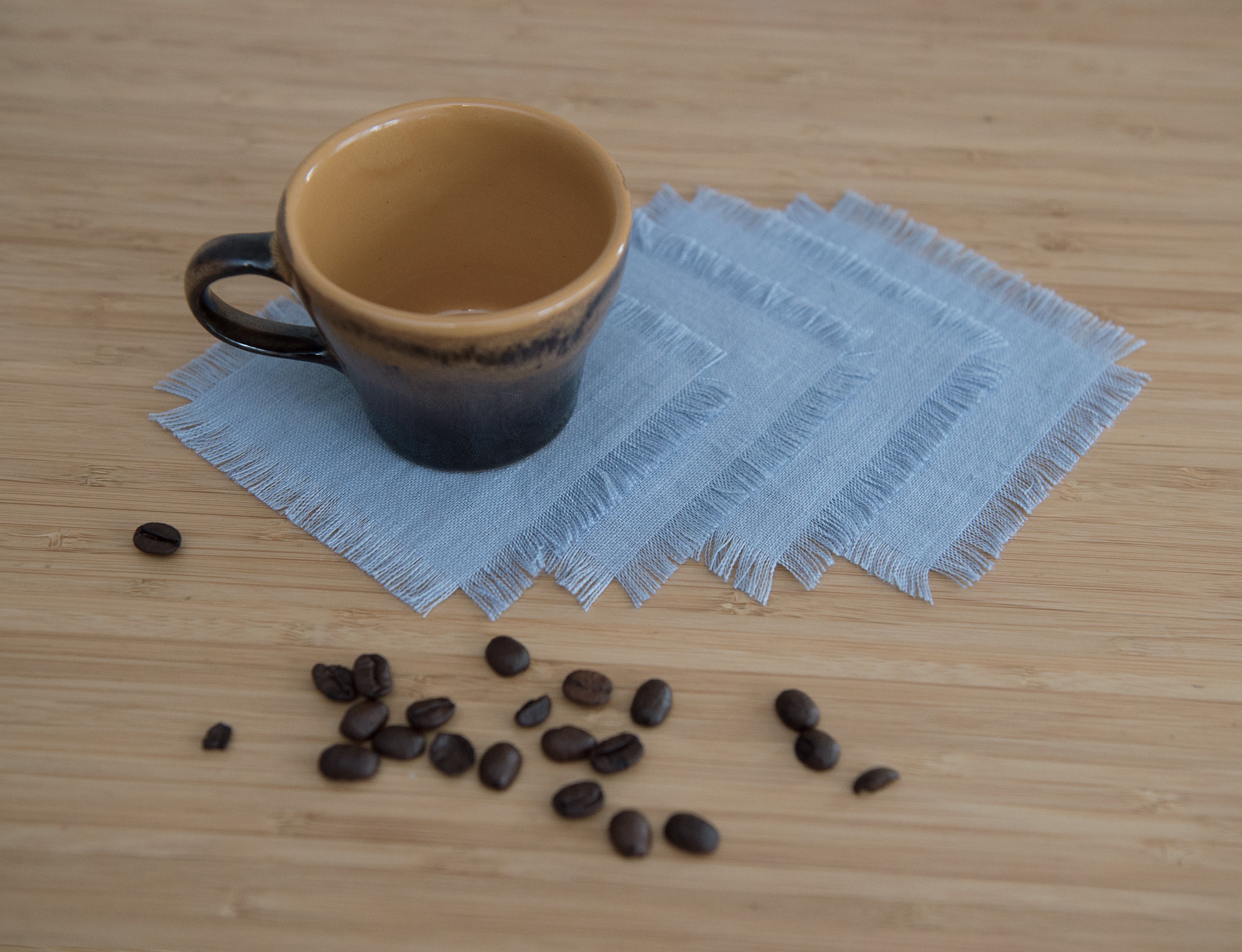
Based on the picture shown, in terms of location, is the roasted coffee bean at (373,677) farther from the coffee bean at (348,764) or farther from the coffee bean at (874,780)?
the coffee bean at (874,780)

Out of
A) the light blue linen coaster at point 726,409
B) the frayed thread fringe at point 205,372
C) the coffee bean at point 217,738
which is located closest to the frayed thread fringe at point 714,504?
the light blue linen coaster at point 726,409

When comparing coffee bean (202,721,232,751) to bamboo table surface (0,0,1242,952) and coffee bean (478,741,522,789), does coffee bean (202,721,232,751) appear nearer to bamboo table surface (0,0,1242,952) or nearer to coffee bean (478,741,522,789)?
bamboo table surface (0,0,1242,952)

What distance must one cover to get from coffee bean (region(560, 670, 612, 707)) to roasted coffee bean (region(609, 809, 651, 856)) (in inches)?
3.9

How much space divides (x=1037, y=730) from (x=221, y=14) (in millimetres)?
1452

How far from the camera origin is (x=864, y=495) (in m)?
1.04

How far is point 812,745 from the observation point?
2.84ft

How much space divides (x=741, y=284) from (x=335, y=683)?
647mm

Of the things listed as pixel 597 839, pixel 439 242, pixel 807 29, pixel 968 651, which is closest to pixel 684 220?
pixel 439 242

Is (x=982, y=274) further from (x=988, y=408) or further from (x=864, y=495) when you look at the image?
(x=864, y=495)

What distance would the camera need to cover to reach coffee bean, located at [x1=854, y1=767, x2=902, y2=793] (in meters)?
0.85

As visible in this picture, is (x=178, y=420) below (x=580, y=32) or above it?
below

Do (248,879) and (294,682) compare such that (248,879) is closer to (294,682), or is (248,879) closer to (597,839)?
(294,682)

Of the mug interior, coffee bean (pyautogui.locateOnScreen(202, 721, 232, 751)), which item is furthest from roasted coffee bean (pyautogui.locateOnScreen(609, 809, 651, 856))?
the mug interior

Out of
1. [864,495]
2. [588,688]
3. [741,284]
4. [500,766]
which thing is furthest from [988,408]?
[500,766]
